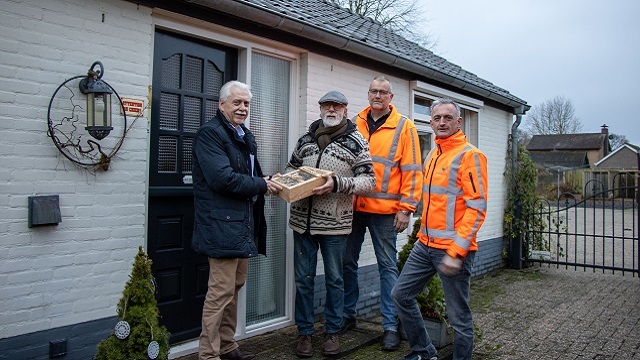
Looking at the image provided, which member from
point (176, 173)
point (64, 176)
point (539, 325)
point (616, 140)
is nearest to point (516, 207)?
point (539, 325)

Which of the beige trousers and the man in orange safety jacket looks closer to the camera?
the man in orange safety jacket

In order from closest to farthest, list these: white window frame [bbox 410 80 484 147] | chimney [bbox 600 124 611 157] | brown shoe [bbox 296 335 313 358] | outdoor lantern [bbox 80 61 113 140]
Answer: outdoor lantern [bbox 80 61 113 140], brown shoe [bbox 296 335 313 358], white window frame [bbox 410 80 484 147], chimney [bbox 600 124 611 157]

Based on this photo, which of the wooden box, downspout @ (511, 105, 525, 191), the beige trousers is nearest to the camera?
the beige trousers

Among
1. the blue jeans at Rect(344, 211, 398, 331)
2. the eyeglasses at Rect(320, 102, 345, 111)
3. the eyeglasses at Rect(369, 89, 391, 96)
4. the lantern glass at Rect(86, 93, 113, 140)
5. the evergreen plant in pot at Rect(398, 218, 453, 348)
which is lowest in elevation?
the evergreen plant in pot at Rect(398, 218, 453, 348)

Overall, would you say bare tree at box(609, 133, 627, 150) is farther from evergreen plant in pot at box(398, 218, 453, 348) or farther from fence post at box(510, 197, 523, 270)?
evergreen plant in pot at box(398, 218, 453, 348)

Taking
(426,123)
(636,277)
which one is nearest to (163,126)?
(426,123)

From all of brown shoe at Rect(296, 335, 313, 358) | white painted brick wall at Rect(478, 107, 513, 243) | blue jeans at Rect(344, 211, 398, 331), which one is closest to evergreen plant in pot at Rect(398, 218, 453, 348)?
blue jeans at Rect(344, 211, 398, 331)

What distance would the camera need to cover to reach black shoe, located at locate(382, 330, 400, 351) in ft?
14.9

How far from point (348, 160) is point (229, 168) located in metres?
1.23

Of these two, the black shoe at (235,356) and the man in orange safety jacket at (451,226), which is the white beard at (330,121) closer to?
the man in orange safety jacket at (451,226)

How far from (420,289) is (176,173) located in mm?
2186

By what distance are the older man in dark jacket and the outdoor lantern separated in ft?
2.02

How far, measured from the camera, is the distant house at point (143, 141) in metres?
3.20

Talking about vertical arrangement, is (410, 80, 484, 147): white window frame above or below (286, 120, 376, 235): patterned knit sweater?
above
